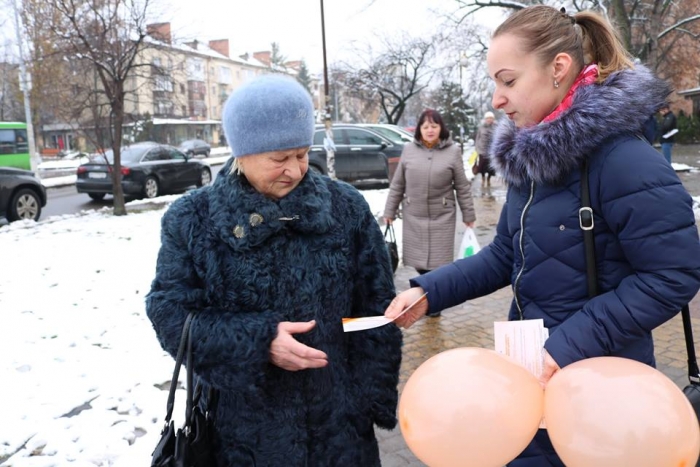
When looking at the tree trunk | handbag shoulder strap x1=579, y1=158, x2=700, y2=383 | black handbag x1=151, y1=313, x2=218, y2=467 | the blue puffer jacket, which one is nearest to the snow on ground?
black handbag x1=151, y1=313, x2=218, y2=467

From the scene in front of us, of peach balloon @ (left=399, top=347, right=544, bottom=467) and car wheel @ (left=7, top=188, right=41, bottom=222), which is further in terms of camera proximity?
car wheel @ (left=7, top=188, right=41, bottom=222)

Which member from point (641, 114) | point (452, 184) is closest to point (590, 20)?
point (641, 114)

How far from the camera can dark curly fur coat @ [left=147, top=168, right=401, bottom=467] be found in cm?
170

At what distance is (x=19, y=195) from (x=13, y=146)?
2.77 metres

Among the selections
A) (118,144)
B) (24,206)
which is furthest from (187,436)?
(24,206)

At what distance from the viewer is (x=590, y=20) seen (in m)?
1.72

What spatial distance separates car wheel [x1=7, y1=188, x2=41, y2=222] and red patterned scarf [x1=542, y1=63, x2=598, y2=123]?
12.7 metres

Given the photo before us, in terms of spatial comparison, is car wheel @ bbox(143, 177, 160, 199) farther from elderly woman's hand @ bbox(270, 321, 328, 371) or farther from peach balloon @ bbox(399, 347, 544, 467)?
peach balloon @ bbox(399, 347, 544, 467)

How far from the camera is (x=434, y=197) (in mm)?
5598

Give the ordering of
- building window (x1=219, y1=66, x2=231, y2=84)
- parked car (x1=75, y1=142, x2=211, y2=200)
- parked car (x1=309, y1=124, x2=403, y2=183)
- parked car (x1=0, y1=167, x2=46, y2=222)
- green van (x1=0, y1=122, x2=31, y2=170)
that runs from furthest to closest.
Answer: building window (x1=219, y1=66, x2=231, y2=84), parked car (x1=309, y1=124, x2=403, y2=183), parked car (x1=75, y1=142, x2=211, y2=200), green van (x1=0, y1=122, x2=31, y2=170), parked car (x1=0, y1=167, x2=46, y2=222)

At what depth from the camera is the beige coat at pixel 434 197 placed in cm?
A: 557

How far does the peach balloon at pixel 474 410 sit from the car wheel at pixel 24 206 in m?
12.6

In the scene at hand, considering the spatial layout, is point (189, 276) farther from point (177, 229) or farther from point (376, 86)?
point (376, 86)

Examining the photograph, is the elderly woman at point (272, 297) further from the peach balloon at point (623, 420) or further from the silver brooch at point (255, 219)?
the peach balloon at point (623, 420)
